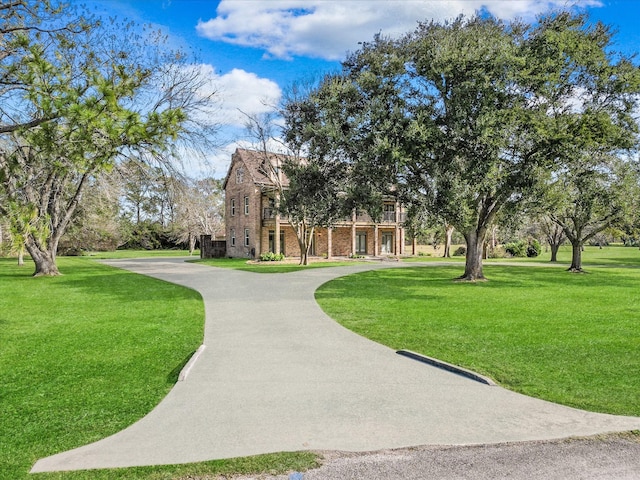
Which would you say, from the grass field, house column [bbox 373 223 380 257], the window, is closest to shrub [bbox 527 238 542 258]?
the window

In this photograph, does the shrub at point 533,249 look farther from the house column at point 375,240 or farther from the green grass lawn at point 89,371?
the green grass lawn at point 89,371

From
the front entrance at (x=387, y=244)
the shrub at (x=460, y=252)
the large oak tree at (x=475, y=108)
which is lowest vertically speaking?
the shrub at (x=460, y=252)

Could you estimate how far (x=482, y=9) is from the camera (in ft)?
57.7

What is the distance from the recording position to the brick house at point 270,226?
34.5 metres

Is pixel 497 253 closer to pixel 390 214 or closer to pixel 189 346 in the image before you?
pixel 390 214

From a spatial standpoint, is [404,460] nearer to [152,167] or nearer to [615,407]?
[615,407]

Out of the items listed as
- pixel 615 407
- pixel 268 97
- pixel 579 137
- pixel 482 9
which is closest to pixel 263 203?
pixel 268 97

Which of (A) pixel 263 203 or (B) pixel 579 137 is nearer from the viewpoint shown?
(B) pixel 579 137

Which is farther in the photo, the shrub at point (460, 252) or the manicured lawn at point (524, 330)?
the shrub at point (460, 252)

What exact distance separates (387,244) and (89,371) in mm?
36347

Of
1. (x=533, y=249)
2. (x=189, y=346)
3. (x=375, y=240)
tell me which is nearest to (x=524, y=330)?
(x=189, y=346)

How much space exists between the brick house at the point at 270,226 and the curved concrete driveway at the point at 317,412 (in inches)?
988

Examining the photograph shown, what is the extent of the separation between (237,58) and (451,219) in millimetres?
9487

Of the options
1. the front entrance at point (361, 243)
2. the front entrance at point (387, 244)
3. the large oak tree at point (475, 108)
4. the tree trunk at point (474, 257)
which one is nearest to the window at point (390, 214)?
the front entrance at point (387, 244)
